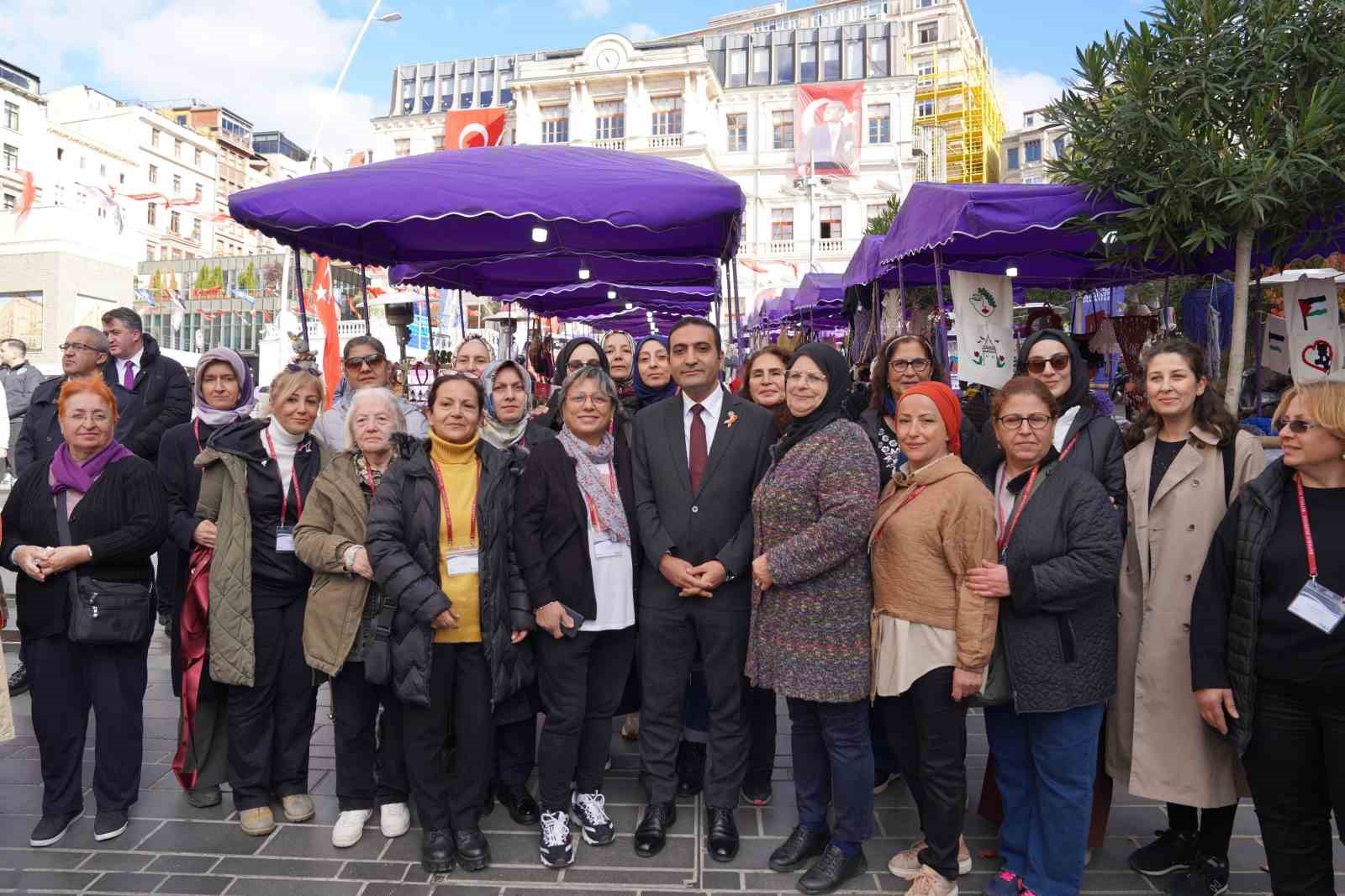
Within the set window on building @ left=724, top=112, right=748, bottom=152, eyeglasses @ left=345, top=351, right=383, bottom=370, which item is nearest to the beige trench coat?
eyeglasses @ left=345, top=351, right=383, bottom=370

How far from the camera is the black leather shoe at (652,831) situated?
3154mm

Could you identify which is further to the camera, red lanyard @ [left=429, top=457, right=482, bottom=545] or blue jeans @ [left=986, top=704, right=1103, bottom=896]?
red lanyard @ [left=429, top=457, right=482, bottom=545]

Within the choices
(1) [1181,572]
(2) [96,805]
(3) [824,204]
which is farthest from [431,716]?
(3) [824,204]

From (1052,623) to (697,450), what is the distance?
1.34m

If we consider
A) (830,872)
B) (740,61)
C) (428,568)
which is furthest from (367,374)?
(740,61)

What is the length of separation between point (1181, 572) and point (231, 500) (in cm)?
337

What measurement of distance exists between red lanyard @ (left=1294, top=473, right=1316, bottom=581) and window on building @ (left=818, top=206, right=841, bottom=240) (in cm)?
3854

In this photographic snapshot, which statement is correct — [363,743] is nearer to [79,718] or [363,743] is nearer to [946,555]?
[79,718]

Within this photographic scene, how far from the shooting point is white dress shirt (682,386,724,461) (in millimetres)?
3295

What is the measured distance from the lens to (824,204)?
3941 cm

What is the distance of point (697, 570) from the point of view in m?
3.08

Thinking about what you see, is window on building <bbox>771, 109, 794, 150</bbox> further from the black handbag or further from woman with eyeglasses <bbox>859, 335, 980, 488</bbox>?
the black handbag

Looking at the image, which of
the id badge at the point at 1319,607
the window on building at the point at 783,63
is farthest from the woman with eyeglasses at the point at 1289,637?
the window on building at the point at 783,63

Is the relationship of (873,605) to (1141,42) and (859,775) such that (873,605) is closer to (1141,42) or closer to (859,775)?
(859,775)
